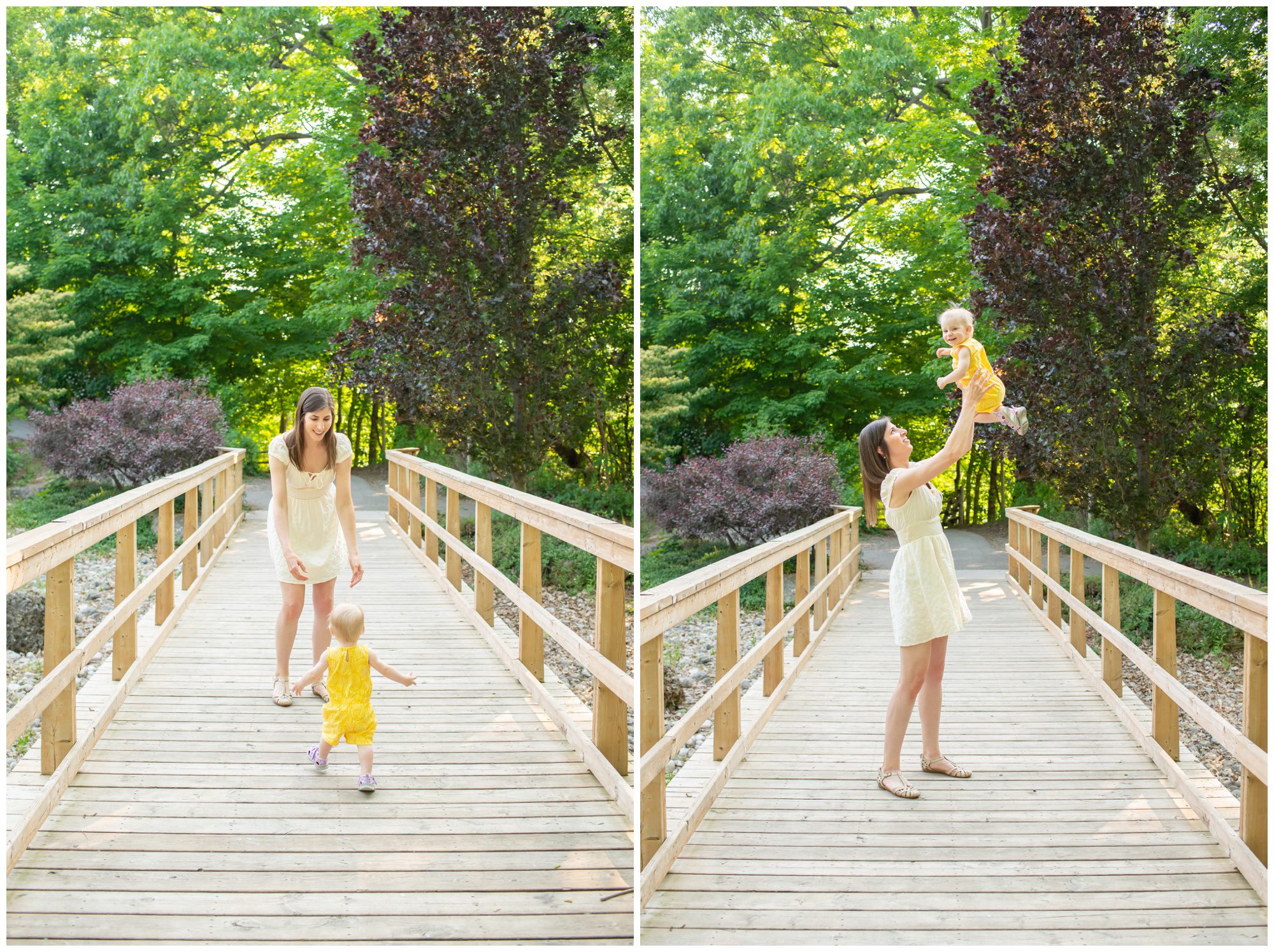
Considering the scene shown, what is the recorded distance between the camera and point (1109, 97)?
7891 millimetres


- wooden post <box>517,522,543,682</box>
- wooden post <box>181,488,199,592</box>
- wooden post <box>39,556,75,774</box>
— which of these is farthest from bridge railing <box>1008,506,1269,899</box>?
wooden post <box>181,488,199,592</box>

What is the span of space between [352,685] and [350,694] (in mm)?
36

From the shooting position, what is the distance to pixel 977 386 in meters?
2.82

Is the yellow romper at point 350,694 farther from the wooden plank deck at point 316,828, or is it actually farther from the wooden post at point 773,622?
the wooden post at point 773,622

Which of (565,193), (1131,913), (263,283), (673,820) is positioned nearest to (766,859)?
(673,820)

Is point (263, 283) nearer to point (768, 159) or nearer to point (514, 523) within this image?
point (514, 523)

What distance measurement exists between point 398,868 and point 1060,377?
7.27 meters

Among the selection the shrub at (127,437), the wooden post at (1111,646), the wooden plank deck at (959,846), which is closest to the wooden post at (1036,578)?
the wooden post at (1111,646)

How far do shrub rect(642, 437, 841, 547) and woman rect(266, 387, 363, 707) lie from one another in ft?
23.6

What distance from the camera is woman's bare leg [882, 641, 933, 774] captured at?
3250 millimetres

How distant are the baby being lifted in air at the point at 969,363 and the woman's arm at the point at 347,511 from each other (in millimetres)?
2078

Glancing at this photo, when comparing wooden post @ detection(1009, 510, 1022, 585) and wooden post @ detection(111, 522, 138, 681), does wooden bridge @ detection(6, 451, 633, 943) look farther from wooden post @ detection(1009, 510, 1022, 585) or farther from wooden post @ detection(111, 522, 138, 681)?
wooden post @ detection(1009, 510, 1022, 585)

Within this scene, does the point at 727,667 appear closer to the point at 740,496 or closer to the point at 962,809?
the point at 962,809

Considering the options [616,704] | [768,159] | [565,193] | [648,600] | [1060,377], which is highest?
[768,159]
